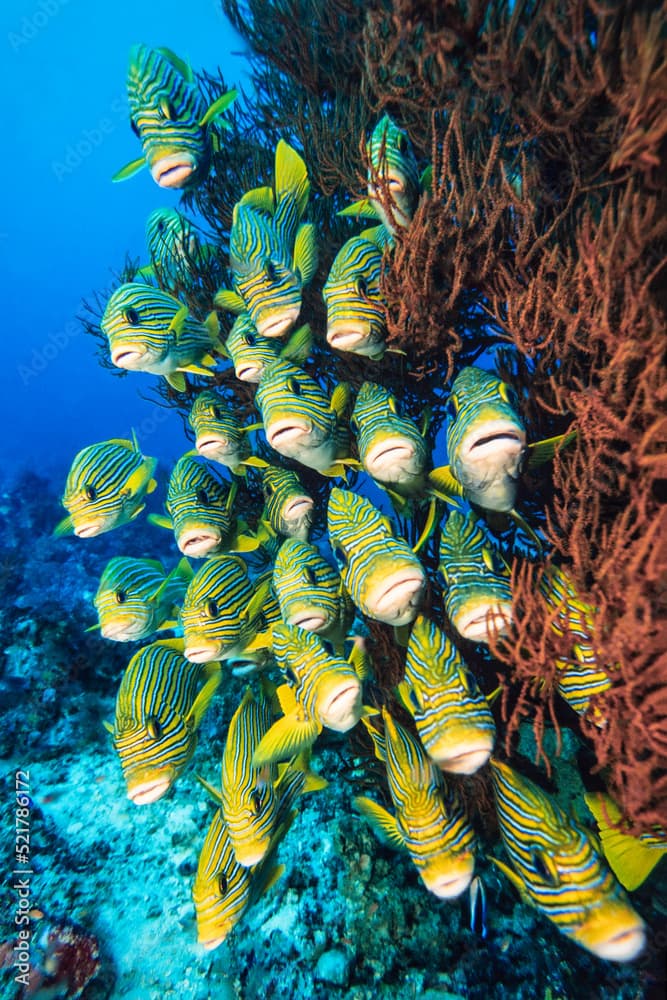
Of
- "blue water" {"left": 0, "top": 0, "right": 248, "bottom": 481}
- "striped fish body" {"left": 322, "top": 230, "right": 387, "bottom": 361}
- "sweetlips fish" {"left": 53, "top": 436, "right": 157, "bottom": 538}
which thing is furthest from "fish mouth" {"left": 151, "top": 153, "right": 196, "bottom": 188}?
"blue water" {"left": 0, "top": 0, "right": 248, "bottom": 481}

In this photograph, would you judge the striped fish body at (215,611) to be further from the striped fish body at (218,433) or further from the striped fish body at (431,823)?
the striped fish body at (431,823)

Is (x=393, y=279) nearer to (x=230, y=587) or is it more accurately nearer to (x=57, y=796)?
(x=230, y=587)

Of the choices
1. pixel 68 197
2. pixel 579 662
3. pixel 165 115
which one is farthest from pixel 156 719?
pixel 68 197

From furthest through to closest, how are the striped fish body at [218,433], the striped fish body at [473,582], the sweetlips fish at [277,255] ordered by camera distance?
the striped fish body at [218,433] < the sweetlips fish at [277,255] < the striped fish body at [473,582]

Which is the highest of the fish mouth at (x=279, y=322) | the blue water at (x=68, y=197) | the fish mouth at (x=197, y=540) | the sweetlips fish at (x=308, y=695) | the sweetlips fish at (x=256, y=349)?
the blue water at (x=68, y=197)

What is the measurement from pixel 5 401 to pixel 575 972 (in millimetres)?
112472

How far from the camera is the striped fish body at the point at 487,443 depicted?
2343 mm

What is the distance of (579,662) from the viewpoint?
2340 millimetres

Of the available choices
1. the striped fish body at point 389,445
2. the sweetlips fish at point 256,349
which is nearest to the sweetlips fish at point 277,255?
the sweetlips fish at point 256,349

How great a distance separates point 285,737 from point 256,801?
0.46 m

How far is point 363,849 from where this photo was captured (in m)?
3.64

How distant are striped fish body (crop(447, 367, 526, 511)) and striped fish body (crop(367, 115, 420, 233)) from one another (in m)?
1.27

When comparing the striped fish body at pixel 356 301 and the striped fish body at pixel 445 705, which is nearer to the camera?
the striped fish body at pixel 445 705

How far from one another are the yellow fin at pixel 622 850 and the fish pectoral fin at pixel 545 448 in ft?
5.93
